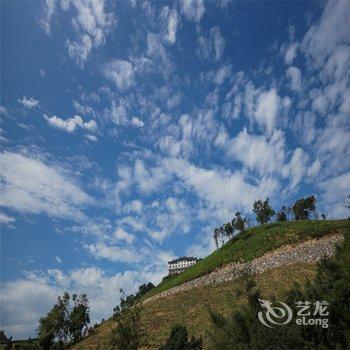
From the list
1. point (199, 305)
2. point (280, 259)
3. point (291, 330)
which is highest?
→ point (280, 259)

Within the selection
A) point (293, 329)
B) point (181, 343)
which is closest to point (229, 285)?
point (181, 343)

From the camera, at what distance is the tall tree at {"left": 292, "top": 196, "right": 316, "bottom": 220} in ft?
385

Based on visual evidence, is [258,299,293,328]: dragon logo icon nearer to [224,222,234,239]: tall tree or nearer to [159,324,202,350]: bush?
[159,324,202,350]: bush

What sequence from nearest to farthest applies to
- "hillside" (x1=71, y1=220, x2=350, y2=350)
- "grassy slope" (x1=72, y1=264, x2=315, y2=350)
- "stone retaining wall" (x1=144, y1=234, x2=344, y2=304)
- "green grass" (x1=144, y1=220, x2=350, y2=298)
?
1. "grassy slope" (x1=72, y1=264, x2=315, y2=350)
2. "hillside" (x1=71, y1=220, x2=350, y2=350)
3. "stone retaining wall" (x1=144, y1=234, x2=344, y2=304)
4. "green grass" (x1=144, y1=220, x2=350, y2=298)

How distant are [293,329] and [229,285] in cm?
4619

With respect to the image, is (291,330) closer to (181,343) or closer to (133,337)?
(181,343)

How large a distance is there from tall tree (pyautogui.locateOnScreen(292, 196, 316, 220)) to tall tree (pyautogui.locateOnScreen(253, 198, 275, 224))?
11.0 meters

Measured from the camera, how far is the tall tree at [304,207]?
385 feet

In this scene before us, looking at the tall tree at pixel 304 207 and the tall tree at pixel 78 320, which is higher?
the tall tree at pixel 304 207

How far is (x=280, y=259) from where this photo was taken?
7006 centimetres

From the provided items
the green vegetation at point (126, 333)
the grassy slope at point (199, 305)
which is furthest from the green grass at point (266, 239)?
the green vegetation at point (126, 333)

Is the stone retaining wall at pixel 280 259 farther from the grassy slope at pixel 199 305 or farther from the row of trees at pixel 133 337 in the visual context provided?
the row of trees at pixel 133 337

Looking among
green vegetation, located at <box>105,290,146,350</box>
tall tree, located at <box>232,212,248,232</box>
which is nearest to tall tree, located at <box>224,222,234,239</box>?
tall tree, located at <box>232,212,248,232</box>

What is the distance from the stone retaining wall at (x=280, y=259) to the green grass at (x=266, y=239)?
2.49 metres
